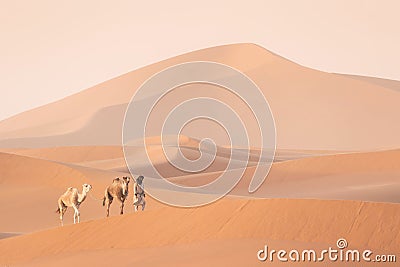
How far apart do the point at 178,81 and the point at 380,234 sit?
97415mm

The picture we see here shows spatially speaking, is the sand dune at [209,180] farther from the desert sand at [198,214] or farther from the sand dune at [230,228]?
the sand dune at [230,228]

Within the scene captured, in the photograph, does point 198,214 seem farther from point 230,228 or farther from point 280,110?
point 280,110

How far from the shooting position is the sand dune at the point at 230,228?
18.1m

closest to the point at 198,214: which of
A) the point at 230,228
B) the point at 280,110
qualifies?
the point at 230,228

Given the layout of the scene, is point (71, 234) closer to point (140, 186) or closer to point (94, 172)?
point (140, 186)

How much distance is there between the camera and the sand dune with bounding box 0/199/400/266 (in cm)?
1808

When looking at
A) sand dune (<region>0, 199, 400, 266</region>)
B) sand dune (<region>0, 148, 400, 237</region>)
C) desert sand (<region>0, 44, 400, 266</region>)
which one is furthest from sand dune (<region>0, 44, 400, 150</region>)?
sand dune (<region>0, 199, 400, 266</region>)

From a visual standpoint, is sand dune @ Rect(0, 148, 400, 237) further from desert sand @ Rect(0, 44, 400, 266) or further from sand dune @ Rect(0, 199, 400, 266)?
sand dune @ Rect(0, 199, 400, 266)

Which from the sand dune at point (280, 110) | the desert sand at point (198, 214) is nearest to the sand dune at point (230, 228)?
the desert sand at point (198, 214)

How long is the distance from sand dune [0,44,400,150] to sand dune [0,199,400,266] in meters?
64.6

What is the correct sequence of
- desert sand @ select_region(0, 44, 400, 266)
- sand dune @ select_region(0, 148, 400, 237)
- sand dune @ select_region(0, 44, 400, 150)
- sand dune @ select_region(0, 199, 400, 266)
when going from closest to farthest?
1. desert sand @ select_region(0, 44, 400, 266)
2. sand dune @ select_region(0, 199, 400, 266)
3. sand dune @ select_region(0, 148, 400, 237)
4. sand dune @ select_region(0, 44, 400, 150)

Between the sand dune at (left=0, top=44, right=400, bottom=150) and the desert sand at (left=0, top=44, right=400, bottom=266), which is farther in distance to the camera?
the sand dune at (left=0, top=44, right=400, bottom=150)

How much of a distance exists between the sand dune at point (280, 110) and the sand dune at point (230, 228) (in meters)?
64.6

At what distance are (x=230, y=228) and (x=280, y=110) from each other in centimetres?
7972
